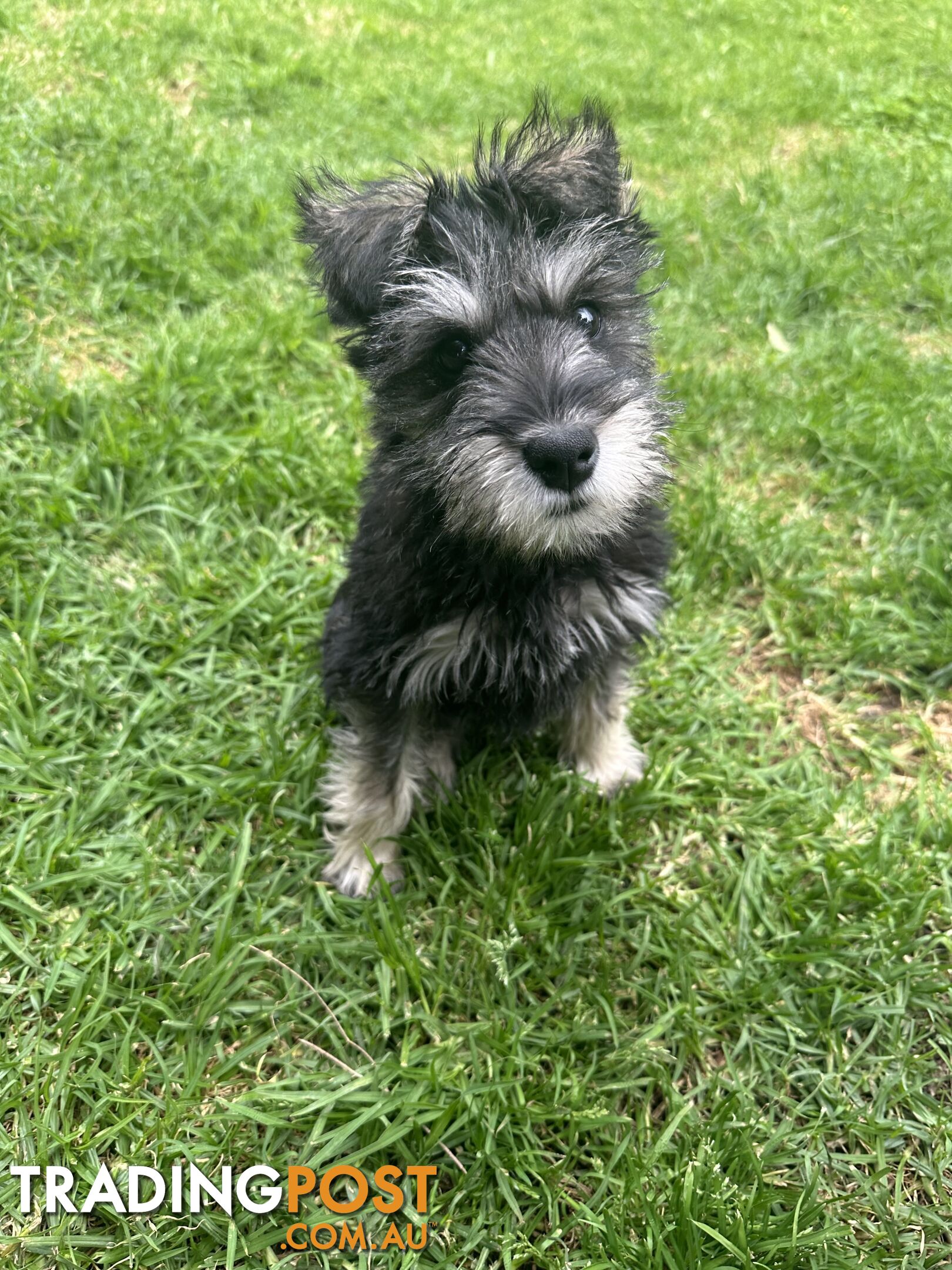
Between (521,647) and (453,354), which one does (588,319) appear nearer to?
(453,354)

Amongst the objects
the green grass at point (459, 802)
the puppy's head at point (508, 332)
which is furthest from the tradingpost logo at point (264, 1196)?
the puppy's head at point (508, 332)

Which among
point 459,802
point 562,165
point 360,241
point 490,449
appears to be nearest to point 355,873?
point 459,802

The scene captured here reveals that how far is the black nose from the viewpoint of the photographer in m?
1.91

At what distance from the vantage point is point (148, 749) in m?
2.98

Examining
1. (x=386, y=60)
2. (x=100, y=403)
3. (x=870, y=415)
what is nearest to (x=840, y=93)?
(x=386, y=60)

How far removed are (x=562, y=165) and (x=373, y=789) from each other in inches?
77.0

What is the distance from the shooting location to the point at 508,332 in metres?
2.13

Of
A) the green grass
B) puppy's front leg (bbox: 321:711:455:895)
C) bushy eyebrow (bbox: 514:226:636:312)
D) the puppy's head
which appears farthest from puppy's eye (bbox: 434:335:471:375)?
the green grass

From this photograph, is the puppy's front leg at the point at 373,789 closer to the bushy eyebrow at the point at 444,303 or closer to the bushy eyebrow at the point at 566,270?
the bushy eyebrow at the point at 444,303

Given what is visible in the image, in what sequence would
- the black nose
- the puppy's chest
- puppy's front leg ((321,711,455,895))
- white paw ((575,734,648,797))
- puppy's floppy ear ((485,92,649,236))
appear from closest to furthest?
1. the black nose
2. puppy's floppy ear ((485,92,649,236))
3. the puppy's chest
4. puppy's front leg ((321,711,455,895))
5. white paw ((575,734,648,797))

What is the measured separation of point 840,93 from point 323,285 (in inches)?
304

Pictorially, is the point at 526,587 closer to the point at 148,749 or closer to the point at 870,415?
the point at 148,749

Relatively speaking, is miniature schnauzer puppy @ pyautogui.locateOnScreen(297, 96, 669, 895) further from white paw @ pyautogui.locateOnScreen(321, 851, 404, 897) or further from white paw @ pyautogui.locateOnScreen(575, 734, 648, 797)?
white paw @ pyautogui.locateOnScreen(575, 734, 648, 797)

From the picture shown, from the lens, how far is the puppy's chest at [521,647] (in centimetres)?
240
